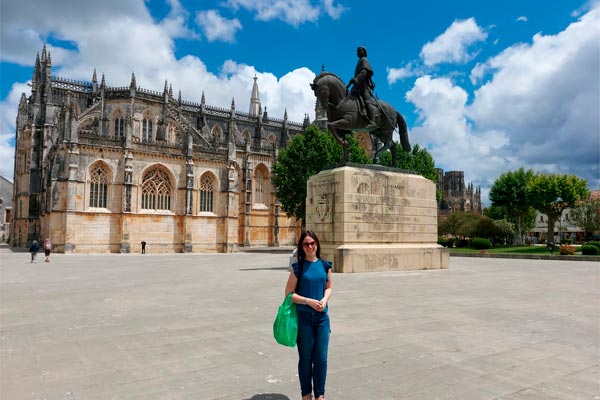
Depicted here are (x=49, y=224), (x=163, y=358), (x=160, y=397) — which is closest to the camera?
(x=160, y=397)

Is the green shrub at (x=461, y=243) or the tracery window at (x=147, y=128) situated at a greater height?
the tracery window at (x=147, y=128)

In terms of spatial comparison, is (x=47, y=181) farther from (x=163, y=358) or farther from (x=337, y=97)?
(x=163, y=358)

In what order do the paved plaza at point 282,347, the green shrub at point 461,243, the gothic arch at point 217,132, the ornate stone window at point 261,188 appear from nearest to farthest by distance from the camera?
the paved plaza at point 282,347
the green shrub at point 461,243
the ornate stone window at point 261,188
the gothic arch at point 217,132

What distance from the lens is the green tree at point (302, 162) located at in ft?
139

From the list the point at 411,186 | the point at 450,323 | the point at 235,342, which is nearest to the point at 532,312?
the point at 450,323

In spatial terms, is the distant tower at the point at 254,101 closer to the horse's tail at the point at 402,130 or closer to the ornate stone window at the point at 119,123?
the ornate stone window at the point at 119,123

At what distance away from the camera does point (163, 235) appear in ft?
133

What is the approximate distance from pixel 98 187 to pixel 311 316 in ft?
128

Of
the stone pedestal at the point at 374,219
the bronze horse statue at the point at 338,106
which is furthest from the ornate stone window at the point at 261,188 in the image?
the bronze horse statue at the point at 338,106

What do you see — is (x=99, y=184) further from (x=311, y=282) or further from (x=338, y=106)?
(x=311, y=282)

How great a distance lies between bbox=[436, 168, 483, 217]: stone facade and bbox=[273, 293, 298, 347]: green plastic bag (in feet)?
345

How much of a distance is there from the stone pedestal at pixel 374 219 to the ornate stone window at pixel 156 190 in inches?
1048

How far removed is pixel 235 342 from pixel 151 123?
49.8 m

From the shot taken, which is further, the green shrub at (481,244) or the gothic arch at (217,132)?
the gothic arch at (217,132)
